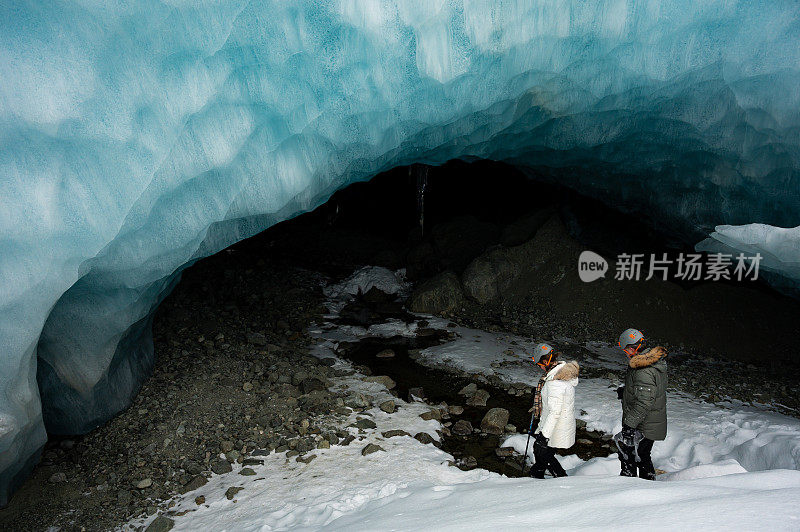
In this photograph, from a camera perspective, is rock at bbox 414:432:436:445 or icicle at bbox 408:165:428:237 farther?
icicle at bbox 408:165:428:237

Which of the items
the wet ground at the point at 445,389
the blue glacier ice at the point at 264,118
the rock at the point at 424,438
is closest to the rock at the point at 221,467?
the blue glacier ice at the point at 264,118

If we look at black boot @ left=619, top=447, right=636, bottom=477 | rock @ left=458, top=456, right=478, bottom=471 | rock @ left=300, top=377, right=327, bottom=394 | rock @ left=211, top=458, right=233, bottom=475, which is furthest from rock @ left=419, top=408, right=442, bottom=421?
black boot @ left=619, top=447, right=636, bottom=477

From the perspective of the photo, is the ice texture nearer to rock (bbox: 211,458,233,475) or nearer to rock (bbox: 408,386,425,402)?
rock (bbox: 408,386,425,402)

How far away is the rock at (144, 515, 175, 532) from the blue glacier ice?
135 cm

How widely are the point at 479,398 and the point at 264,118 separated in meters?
4.41

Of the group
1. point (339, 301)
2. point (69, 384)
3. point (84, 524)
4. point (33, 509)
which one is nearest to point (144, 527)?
point (84, 524)

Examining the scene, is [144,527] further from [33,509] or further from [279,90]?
[279,90]

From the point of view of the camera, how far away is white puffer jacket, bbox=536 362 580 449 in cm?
411

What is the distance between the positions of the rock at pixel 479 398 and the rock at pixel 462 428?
0.62 m

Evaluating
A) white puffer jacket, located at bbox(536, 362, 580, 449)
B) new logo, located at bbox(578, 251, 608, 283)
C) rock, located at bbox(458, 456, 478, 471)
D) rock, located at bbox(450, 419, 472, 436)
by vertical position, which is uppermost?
new logo, located at bbox(578, 251, 608, 283)

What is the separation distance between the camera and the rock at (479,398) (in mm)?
6602

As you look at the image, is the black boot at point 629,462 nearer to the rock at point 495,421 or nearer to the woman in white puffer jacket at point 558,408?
the woman in white puffer jacket at point 558,408

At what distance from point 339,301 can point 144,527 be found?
718 centimetres

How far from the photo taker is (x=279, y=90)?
5.23m
